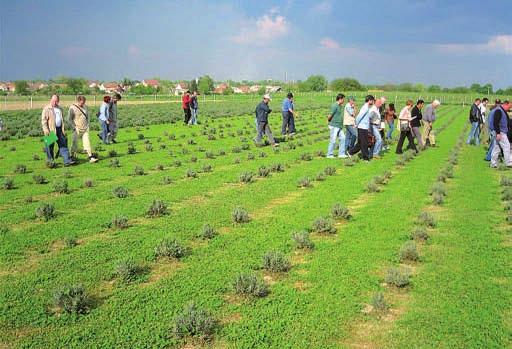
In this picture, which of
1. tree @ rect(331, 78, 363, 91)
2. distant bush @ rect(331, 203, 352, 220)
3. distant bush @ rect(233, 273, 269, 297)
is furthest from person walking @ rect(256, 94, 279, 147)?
tree @ rect(331, 78, 363, 91)

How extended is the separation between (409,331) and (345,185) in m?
7.61

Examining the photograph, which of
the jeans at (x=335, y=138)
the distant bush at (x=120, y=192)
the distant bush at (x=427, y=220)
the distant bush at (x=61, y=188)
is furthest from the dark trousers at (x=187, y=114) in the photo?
the distant bush at (x=427, y=220)

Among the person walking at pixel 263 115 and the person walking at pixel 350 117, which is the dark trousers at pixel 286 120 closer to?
the person walking at pixel 263 115

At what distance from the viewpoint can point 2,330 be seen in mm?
4750

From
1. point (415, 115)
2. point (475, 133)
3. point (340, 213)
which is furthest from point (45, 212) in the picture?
point (475, 133)

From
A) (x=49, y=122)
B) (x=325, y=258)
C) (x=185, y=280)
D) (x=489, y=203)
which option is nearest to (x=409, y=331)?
(x=325, y=258)

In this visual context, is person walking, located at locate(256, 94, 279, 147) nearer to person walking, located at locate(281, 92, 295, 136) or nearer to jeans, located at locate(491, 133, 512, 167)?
person walking, located at locate(281, 92, 295, 136)

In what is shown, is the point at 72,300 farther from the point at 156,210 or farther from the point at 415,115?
the point at 415,115

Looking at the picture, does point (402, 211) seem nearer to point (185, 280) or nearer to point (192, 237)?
point (192, 237)

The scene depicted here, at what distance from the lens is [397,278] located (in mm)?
5844

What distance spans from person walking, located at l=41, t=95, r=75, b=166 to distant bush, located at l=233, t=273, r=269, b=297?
10.8 m

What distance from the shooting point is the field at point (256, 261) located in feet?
15.7

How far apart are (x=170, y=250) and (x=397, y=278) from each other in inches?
130

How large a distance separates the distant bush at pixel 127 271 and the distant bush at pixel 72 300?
30.8 inches
